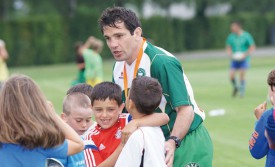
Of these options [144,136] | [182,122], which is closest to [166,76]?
[182,122]

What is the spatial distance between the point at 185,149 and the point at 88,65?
1541 cm

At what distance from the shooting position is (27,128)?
4.44 metres

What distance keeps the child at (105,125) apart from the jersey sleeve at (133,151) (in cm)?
41

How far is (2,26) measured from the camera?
4475cm

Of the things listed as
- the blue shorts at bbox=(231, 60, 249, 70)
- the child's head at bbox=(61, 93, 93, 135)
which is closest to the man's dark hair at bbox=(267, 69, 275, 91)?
the child's head at bbox=(61, 93, 93, 135)

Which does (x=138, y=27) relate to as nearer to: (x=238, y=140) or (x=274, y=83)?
(x=274, y=83)

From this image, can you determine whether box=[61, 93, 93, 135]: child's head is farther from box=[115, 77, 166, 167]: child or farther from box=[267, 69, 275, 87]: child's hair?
box=[267, 69, 275, 87]: child's hair

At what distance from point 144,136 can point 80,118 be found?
0.99 m

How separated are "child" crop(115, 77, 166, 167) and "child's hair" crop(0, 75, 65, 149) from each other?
0.73 metres

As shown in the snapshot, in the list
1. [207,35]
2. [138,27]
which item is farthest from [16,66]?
[138,27]

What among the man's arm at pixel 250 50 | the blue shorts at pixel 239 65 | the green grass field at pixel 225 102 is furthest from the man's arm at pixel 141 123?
the man's arm at pixel 250 50

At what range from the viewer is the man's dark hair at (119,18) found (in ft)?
18.7

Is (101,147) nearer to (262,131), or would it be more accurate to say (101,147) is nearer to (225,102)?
(262,131)

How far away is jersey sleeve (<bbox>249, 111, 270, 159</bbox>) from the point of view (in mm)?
5525
